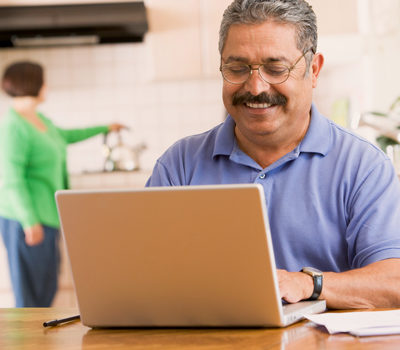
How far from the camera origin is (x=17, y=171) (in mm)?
3297

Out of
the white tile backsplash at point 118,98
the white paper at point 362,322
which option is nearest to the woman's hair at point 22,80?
the white tile backsplash at point 118,98

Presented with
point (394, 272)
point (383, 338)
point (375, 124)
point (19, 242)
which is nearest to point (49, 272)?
point (19, 242)

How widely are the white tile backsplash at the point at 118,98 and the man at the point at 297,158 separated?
126 inches

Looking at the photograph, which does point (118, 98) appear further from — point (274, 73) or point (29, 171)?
point (274, 73)

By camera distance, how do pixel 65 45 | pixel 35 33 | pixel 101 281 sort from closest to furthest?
pixel 101 281 < pixel 35 33 < pixel 65 45

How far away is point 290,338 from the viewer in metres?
1.14

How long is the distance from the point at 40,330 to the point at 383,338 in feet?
1.94

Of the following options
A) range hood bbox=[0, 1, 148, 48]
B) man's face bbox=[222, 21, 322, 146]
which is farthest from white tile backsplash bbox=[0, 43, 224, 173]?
man's face bbox=[222, 21, 322, 146]

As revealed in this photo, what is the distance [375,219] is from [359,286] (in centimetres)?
→ 22

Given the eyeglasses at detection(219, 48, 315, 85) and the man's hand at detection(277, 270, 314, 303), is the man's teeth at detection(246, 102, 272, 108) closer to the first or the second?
the eyeglasses at detection(219, 48, 315, 85)

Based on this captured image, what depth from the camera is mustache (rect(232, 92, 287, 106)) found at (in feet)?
5.52

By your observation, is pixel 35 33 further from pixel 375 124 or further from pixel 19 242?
pixel 375 124

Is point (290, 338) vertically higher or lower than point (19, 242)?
higher

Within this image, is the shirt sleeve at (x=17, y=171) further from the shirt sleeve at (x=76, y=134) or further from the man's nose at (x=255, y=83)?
the man's nose at (x=255, y=83)
